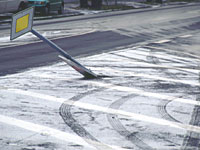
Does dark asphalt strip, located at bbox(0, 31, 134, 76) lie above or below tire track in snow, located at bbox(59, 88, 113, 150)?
below

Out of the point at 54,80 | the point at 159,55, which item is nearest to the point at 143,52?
the point at 159,55

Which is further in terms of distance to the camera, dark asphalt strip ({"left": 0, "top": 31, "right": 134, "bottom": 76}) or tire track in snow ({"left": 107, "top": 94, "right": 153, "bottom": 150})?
dark asphalt strip ({"left": 0, "top": 31, "right": 134, "bottom": 76})

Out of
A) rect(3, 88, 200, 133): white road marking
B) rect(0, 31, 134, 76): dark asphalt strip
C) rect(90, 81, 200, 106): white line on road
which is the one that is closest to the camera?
rect(3, 88, 200, 133): white road marking

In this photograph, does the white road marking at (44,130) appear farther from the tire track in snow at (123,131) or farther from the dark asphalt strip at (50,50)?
the dark asphalt strip at (50,50)

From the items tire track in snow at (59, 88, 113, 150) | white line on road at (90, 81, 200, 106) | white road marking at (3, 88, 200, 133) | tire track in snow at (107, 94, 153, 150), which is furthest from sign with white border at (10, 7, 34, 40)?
tire track in snow at (107, 94, 153, 150)

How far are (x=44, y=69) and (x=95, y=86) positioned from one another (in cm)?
239

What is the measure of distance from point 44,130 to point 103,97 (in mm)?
2216

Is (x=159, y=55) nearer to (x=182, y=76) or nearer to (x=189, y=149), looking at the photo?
(x=182, y=76)

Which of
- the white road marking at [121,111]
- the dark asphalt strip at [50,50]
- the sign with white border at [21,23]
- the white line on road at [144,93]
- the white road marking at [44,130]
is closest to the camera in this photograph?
the white road marking at [44,130]

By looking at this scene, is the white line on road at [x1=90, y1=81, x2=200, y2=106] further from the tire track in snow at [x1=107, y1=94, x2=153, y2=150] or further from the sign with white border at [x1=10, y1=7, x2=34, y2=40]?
the sign with white border at [x1=10, y1=7, x2=34, y2=40]

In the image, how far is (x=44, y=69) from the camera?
1147 cm

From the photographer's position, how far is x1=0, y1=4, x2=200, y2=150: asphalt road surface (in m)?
6.14

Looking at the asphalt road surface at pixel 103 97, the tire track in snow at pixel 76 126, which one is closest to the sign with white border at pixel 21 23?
the asphalt road surface at pixel 103 97

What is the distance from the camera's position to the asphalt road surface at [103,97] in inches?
242
